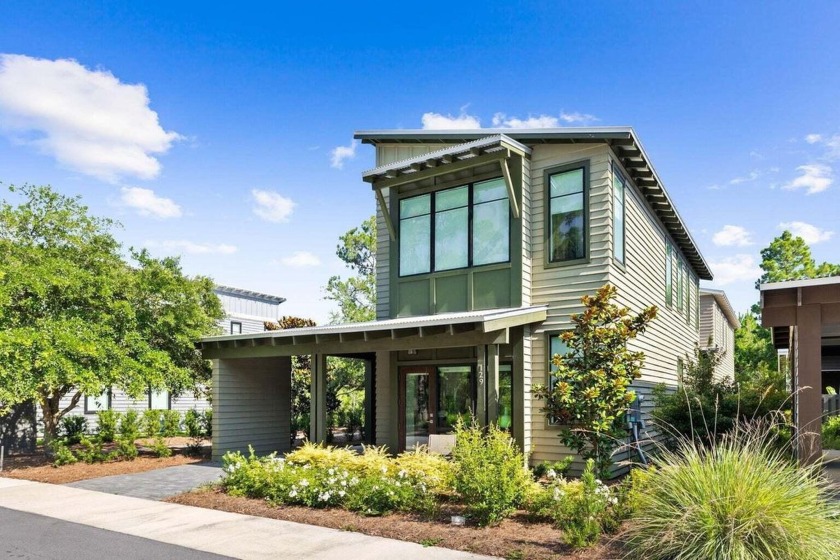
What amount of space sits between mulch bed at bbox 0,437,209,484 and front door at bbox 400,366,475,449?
5498 mm

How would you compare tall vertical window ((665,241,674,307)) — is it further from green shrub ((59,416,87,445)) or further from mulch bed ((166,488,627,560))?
green shrub ((59,416,87,445))

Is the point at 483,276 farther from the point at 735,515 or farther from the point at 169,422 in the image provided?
the point at 169,422

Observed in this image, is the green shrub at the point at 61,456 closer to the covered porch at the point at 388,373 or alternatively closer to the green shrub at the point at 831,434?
Answer: the covered porch at the point at 388,373

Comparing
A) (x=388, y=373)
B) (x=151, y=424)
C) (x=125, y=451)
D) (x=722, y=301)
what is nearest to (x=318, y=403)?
(x=388, y=373)

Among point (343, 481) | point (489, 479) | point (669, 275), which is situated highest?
point (669, 275)

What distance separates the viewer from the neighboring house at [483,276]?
40.5ft

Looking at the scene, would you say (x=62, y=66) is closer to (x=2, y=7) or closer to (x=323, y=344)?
(x=2, y=7)

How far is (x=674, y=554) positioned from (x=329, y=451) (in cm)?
663

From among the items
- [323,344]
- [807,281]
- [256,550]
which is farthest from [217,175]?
[807,281]

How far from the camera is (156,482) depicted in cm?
1277

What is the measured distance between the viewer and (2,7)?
13977 mm

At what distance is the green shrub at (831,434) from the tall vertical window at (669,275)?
4.73 metres

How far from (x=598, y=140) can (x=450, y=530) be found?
7.73 m

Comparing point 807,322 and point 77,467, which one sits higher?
point 807,322
